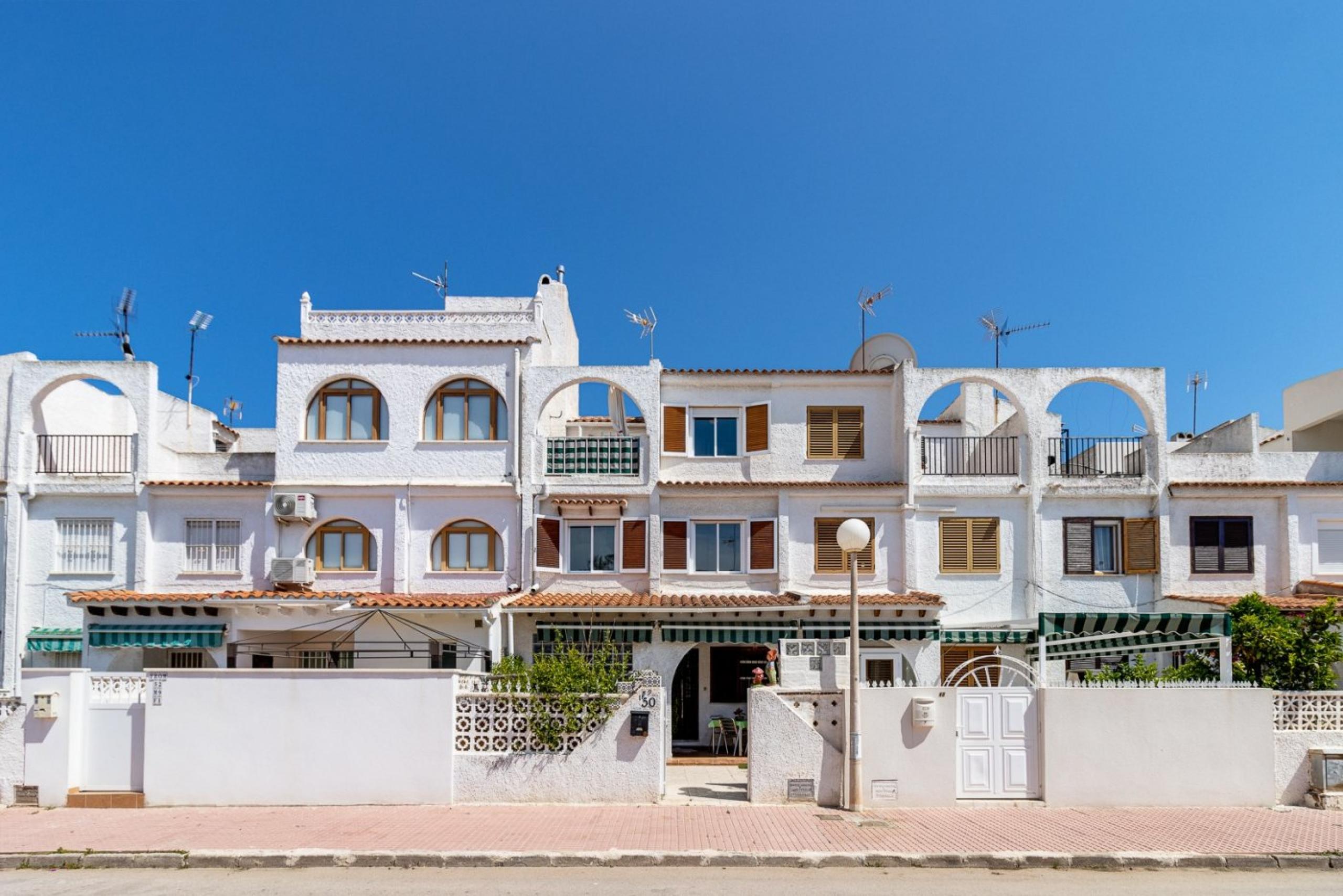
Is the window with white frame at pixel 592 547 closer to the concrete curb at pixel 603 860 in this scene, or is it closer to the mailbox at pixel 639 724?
the mailbox at pixel 639 724

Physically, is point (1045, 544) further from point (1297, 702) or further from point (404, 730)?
point (404, 730)

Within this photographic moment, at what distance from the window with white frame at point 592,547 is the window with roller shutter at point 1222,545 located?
1467cm

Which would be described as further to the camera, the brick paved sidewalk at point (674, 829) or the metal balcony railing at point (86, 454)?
the metal balcony railing at point (86, 454)

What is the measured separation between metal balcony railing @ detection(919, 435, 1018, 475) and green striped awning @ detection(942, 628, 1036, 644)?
4071 millimetres

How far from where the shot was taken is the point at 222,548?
23.2 m

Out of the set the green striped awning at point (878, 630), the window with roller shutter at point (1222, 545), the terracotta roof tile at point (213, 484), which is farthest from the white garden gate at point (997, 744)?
the terracotta roof tile at point (213, 484)

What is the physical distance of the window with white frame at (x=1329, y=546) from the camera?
918 inches

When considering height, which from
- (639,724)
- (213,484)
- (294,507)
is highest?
(213,484)

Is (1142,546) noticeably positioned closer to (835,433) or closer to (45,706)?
(835,433)

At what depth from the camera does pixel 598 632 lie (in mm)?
21734

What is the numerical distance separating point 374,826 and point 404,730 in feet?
5.50

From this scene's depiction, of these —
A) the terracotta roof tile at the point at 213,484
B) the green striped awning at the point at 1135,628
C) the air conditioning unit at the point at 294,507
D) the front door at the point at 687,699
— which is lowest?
the front door at the point at 687,699

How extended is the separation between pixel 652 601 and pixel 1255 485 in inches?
603

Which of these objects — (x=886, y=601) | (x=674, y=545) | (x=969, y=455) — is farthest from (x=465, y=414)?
(x=969, y=455)
